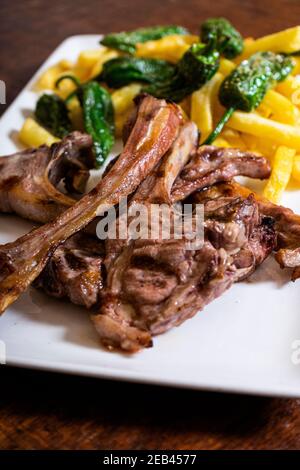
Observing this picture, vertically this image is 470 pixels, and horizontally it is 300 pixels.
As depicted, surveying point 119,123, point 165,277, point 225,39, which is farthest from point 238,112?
point 165,277

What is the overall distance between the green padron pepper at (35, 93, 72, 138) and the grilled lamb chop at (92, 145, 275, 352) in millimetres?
1891

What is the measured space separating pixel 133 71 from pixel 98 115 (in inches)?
20.8

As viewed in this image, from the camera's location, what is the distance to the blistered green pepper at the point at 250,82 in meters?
4.45

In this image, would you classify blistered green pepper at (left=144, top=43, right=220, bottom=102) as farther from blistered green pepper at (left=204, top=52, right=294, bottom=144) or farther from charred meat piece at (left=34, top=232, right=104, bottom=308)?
charred meat piece at (left=34, top=232, right=104, bottom=308)

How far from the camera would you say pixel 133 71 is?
16.6 ft

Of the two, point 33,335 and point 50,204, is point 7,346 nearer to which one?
point 33,335

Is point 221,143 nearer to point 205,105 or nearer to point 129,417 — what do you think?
point 205,105

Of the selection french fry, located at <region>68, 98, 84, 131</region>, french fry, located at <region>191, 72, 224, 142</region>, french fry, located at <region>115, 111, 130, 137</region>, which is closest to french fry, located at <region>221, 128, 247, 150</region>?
french fry, located at <region>191, 72, 224, 142</region>

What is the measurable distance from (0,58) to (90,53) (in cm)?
129

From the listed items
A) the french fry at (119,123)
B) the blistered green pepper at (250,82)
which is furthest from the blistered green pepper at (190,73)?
the french fry at (119,123)

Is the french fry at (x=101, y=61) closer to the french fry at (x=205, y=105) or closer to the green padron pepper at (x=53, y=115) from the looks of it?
the green padron pepper at (x=53, y=115)

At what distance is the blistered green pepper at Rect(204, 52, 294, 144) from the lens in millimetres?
4449

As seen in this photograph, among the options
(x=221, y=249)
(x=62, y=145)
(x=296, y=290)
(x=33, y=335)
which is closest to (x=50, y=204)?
(x=62, y=145)
